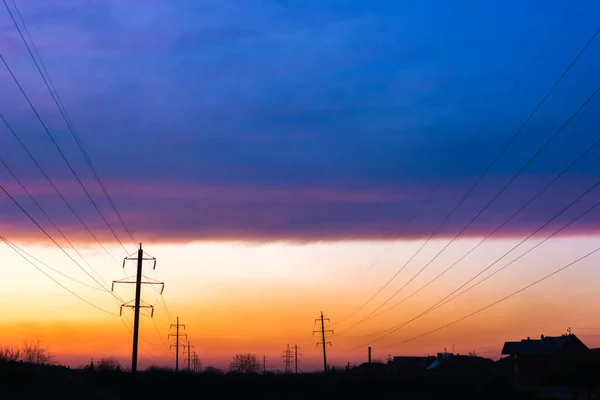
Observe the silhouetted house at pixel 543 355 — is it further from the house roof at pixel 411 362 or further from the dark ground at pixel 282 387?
the house roof at pixel 411 362

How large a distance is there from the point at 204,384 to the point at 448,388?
24230 millimetres

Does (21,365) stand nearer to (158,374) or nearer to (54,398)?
(54,398)

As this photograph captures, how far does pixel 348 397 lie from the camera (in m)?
74.2

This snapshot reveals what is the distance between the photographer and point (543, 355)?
11375 cm

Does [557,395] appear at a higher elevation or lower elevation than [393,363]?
lower

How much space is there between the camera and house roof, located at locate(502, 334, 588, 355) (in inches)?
4547

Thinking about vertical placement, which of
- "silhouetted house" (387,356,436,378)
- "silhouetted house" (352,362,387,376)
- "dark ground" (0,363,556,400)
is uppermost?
"silhouetted house" (387,356,436,378)

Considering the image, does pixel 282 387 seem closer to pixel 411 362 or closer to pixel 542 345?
pixel 542 345

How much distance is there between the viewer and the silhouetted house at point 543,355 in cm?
10689

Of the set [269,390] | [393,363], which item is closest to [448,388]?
[269,390]

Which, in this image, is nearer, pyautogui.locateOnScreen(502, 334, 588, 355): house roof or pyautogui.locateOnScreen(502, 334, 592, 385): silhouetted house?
pyautogui.locateOnScreen(502, 334, 592, 385): silhouetted house

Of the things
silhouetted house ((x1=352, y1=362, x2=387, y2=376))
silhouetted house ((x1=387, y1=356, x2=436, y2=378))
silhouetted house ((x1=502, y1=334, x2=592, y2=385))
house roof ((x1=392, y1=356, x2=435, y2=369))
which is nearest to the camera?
silhouetted house ((x1=352, y1=362, x2=387, y2=376))

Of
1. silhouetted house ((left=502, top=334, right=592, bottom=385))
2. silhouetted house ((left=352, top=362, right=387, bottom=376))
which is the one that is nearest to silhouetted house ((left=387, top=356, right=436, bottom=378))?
silhouetted house ((left=352, top=362, right=387, bottom=376))

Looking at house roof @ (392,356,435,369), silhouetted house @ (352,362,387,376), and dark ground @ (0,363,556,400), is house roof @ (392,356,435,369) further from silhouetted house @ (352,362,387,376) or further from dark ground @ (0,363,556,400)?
dark ground @ (0,363,556,400)
